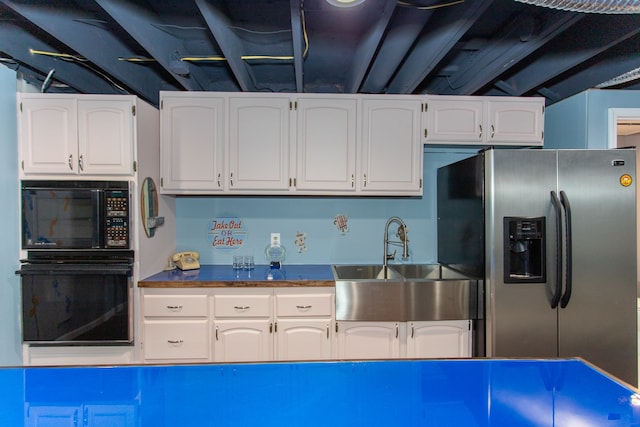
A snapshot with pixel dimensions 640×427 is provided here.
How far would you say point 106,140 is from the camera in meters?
2.20

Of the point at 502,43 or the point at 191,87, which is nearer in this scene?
the point at 502,43

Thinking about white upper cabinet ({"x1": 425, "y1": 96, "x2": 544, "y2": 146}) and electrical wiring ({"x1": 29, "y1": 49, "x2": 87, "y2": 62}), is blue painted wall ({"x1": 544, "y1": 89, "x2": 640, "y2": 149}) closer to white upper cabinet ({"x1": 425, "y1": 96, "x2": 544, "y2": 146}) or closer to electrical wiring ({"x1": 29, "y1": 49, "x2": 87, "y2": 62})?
white upper cabinet ({"x1": 425, "y1": 96, "x2": 544, "y2": 146})

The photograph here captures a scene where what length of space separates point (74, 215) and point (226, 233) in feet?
3.48

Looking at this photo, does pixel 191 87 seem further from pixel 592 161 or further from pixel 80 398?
pixel 592 161

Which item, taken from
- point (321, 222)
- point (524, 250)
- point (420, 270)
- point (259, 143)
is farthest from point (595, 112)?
point (259, 143)

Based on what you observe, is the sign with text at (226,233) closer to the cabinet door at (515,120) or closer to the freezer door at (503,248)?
the freezer door at (503,248)

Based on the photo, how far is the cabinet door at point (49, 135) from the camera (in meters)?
2.16

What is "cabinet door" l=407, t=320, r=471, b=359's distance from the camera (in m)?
2.26

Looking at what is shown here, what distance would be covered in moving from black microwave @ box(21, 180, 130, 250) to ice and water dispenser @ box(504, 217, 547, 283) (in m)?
2.40

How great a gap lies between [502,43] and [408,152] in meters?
0.87

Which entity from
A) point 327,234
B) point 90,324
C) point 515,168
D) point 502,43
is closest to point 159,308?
point 90,324

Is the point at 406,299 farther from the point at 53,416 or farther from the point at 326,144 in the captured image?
the point at 53,416

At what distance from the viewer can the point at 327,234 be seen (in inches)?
113

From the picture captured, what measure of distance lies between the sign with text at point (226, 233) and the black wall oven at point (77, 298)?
759mm
